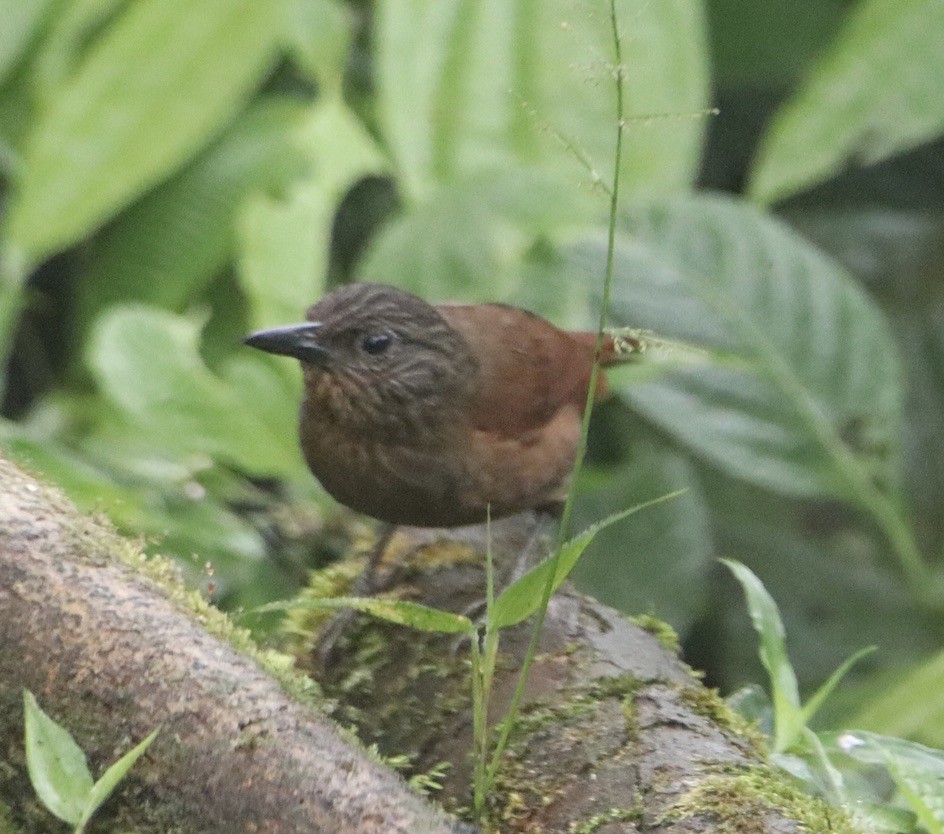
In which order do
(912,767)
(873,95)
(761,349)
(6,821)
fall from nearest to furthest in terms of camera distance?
(6,821) < (912,767) < (761,349) < (873,95)

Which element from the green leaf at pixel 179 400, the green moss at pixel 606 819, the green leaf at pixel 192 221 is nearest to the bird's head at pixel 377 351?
the green leaf at pixel 179 400

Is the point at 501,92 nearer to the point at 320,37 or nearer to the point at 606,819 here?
the point at 320,37

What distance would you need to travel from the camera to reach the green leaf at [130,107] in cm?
350

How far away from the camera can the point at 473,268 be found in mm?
3113

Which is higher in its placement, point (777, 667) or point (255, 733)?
point (255, 733)

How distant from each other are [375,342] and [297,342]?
0.16 meters

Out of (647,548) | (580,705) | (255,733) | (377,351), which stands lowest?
(647,548)

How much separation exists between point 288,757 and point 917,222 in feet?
12.3

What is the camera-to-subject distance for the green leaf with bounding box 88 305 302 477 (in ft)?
9.41

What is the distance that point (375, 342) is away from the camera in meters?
2.35

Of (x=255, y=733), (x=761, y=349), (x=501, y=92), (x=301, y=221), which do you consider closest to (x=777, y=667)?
(x=255, y=733)

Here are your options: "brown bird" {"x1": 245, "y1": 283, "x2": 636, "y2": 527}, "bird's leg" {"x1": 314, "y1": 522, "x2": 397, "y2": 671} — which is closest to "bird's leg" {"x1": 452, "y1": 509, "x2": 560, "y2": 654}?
"brown bird" {"x1": 245, "y1": 283, "x2": 636, "y2": 527}

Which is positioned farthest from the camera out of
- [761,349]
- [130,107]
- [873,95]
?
[130,107]

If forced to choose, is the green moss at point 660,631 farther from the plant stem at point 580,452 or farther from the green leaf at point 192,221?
the green leaf at point 192,221
